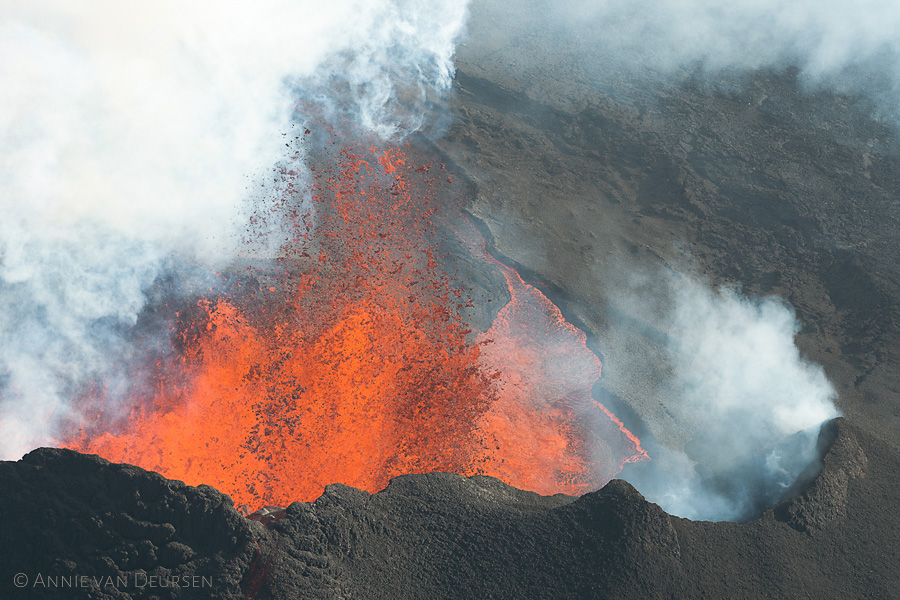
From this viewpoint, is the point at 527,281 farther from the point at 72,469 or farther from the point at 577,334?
the point at 72,469

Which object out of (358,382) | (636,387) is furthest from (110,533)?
(636,387)

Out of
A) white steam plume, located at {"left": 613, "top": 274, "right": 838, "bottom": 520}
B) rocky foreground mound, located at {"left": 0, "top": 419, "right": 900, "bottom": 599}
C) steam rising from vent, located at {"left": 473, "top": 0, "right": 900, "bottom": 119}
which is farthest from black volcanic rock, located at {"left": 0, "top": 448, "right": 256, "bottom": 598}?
steam rising from vent, located at {"left": 473, "top": 0, "right": 900, "bottom": 119}

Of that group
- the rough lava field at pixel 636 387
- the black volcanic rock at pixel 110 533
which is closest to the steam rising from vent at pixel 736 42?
the rough lava field at pixel 636 387

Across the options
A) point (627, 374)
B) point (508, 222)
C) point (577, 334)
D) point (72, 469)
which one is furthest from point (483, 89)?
point (72, 469)

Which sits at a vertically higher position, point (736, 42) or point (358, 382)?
point (736, 42)

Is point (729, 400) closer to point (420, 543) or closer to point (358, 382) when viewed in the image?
point (420, 543)
